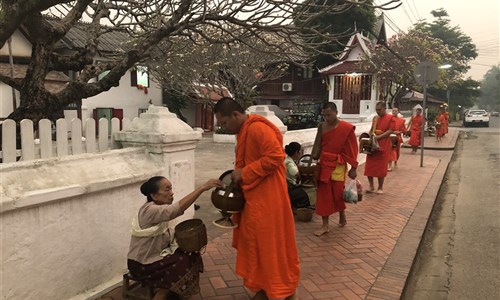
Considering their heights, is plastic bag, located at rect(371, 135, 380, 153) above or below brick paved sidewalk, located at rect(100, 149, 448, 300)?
above

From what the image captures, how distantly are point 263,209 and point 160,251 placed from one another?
0.84 metres

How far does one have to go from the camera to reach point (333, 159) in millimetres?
4539

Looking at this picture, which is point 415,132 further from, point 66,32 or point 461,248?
point 66,32

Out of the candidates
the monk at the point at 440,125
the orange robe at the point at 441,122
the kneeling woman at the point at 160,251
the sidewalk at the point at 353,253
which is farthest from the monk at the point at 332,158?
the orange robe at the point at 441,122

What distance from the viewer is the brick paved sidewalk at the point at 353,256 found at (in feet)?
10.9

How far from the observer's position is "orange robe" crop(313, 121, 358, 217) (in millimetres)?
4527

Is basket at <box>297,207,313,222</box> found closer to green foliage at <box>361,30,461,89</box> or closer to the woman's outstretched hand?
the woman's outstretched hand

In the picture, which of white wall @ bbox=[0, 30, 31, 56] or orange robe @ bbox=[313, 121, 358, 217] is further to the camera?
white wall @ bbox=[0, 30, 31, 56]

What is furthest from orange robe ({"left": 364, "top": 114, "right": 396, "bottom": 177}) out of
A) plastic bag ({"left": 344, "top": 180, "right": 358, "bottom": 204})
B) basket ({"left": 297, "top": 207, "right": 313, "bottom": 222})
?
plastic bag ({"left": 344, "top": 180, "right": 358, "bottom": 204})

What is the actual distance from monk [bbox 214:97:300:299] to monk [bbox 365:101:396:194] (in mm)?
4338

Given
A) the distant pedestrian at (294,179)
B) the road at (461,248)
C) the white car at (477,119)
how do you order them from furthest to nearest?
the white car at (477,119) → the distant pedestrian at (294,179) → the road at (461,248)

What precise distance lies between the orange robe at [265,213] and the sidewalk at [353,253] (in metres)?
0.49

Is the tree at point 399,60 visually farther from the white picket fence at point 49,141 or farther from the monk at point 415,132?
the white picket fence at point 49,141

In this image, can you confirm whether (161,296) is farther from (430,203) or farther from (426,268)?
(430,203)
